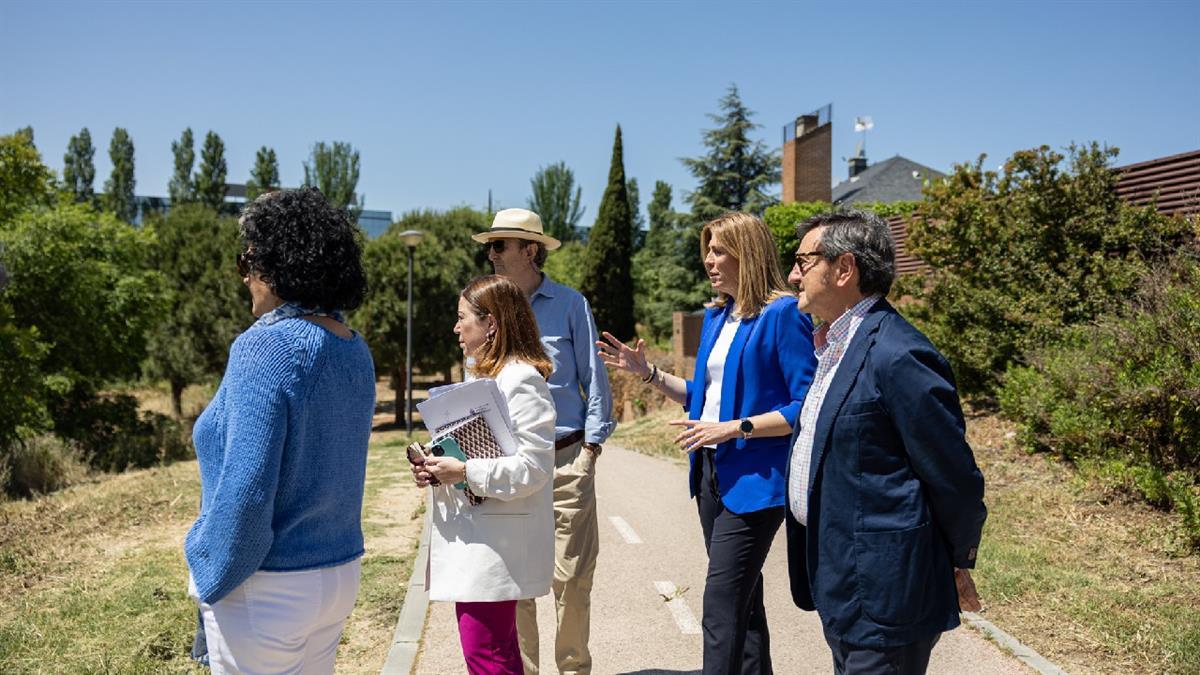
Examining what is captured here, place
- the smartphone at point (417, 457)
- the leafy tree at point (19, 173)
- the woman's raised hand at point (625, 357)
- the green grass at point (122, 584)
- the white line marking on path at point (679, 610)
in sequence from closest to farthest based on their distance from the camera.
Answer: the smartphone at point (417, 457) < the woman's raised hand at point (625, 357) < the green grass at point (122, 584) < the white line marking on path at point (679, 610) < the leafy tree at point (19, 173)

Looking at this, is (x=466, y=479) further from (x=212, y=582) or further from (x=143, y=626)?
(x=143, y=626)

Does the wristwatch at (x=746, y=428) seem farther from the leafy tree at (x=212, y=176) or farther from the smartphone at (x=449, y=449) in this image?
the leafy tree at (x=212, y=176)

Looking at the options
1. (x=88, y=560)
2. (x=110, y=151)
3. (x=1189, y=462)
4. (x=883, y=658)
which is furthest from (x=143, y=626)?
(x=110, y=151)

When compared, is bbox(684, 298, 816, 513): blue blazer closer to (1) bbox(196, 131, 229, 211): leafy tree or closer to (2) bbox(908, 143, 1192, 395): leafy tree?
(2) bbox(908, 143, 1192, 395): leafy tree

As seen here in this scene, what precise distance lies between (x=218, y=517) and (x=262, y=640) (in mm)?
364

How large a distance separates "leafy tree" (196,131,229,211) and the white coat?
2833 inches

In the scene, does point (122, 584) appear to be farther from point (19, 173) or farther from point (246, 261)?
point (19, 173)

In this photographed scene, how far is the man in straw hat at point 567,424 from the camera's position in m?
4.50

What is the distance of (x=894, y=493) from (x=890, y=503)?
31 millimetres

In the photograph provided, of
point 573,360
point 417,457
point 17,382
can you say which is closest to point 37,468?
point 17,382

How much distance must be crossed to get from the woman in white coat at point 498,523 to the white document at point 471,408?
1.5 inches

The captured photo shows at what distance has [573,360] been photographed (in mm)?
4750

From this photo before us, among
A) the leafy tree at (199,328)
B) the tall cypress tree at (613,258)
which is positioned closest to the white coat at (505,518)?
the leafy tree at (199,328)

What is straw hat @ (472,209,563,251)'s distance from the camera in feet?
15.4
